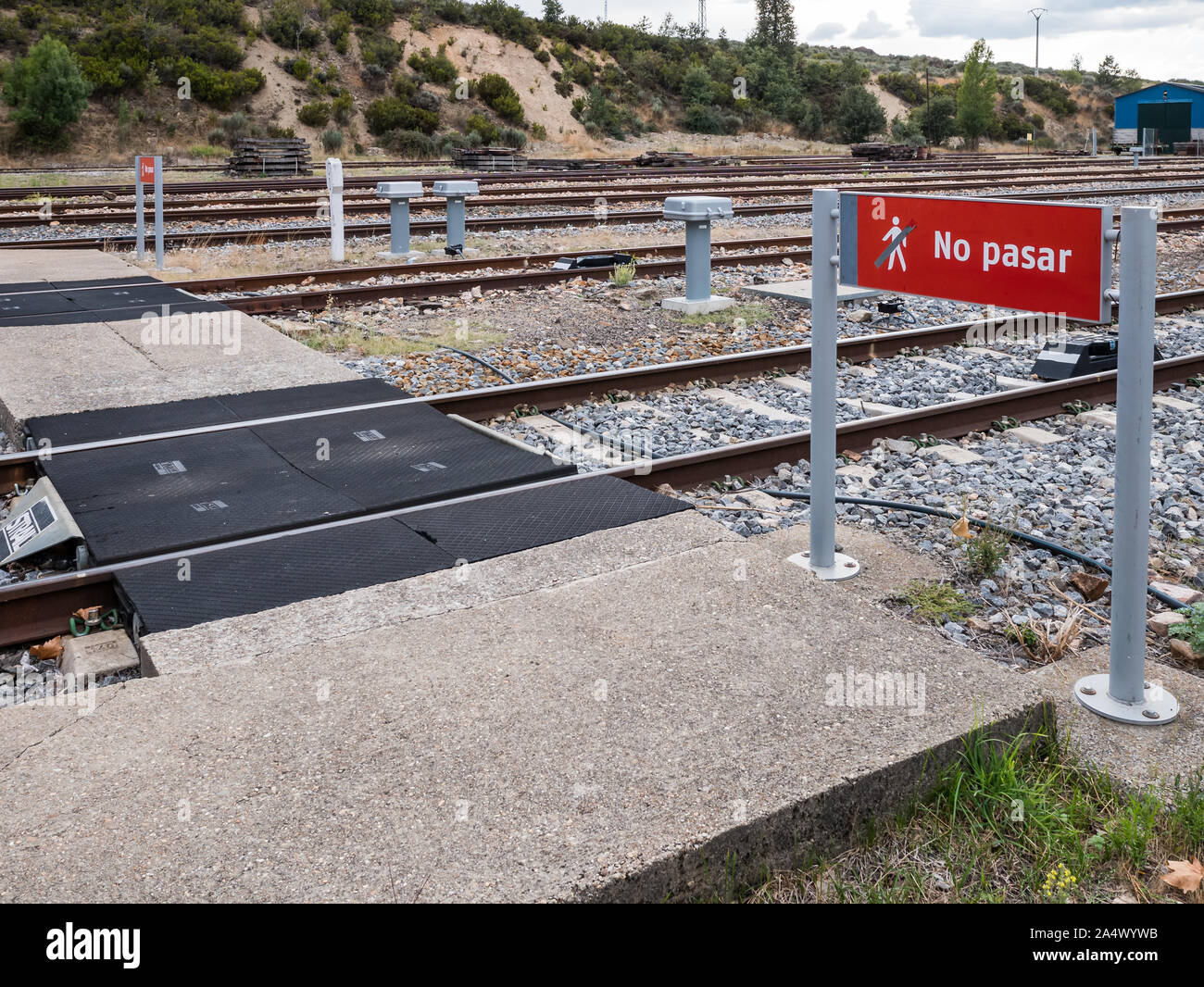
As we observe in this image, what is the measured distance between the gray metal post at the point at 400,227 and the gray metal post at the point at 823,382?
11.3 meters

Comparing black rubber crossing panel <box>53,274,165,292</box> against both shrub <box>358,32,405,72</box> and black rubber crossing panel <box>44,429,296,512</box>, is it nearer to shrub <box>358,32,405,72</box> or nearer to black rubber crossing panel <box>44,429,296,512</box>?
black rubber crossing panel <box>44,429,296,512</box>

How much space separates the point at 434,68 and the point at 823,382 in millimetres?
49420

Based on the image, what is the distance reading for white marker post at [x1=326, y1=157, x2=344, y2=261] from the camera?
14148 mm

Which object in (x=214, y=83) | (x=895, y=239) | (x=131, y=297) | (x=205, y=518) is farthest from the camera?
(x=214, y=83)

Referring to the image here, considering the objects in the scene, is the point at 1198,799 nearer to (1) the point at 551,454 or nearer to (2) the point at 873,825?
(2) the point at 873,825

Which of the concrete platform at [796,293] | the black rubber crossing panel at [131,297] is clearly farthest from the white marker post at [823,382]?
the black rubber crossing panel at [131,297]

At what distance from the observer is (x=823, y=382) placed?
15.2 ft

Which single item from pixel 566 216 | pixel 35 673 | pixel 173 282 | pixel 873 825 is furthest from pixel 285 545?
pixel 566 216

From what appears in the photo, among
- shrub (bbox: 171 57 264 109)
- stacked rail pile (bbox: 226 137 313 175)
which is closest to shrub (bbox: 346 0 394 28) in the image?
shrub (bbox: 171 57 264 109)

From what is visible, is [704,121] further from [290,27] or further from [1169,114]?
[1169,114]

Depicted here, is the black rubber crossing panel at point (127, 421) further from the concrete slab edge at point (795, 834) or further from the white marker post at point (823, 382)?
the concrete slab edge at point (795, 834)

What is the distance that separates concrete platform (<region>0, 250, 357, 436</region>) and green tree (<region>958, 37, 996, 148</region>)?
53.7m

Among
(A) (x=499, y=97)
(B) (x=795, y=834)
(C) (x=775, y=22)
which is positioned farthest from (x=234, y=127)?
(C) (x=775, y=22)

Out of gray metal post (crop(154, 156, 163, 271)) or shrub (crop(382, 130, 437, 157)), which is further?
shrub (crop(382, 130, 437, 157))
